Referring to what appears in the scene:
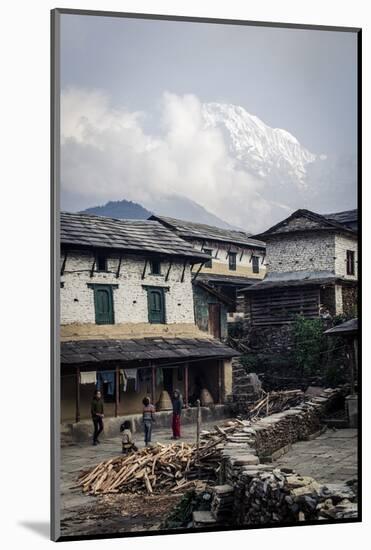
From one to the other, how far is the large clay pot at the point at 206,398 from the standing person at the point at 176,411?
243 millimetres

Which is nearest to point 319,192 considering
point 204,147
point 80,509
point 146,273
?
point 204,147

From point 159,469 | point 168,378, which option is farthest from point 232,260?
point 159,469

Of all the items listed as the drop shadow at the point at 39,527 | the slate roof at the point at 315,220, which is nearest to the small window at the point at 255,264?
the slate roof at the point at 315,220

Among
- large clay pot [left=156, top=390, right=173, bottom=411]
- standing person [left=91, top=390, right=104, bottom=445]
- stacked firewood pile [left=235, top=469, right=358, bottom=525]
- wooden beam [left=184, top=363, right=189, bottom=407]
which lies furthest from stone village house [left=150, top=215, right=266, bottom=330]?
stacked firewood pile [left=235, top=469, right=358, bottom=525]

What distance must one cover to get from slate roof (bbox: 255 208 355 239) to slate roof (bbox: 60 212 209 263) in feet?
2.75

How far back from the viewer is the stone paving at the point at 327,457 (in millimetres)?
11148

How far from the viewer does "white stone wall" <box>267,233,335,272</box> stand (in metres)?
11.5

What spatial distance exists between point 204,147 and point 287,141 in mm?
1007

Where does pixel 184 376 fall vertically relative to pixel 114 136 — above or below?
below

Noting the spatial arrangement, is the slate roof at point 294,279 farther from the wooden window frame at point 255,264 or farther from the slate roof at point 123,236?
the slate roof at point 123,236

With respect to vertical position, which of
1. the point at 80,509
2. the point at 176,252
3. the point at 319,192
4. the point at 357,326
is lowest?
the point at 80,509

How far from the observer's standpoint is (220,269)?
11.5 meters

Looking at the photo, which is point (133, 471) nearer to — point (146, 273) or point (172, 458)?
point (172, 458)

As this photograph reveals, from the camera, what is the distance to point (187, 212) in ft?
35.8
